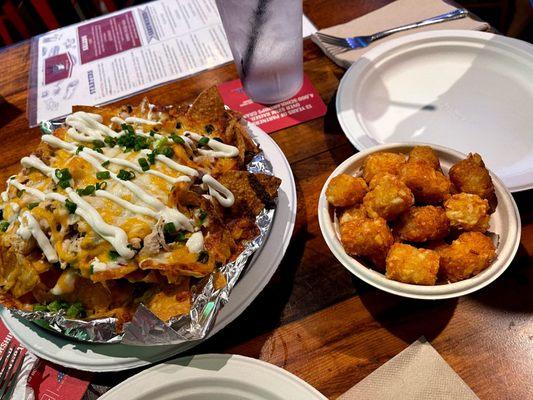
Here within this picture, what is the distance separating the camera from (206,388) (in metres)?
0.91

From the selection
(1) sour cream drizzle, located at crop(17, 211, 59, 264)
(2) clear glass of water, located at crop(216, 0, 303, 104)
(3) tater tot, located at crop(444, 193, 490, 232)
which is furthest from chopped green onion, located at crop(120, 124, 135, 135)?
(3) tater tot, located at crop(444, 193, 490, 232)

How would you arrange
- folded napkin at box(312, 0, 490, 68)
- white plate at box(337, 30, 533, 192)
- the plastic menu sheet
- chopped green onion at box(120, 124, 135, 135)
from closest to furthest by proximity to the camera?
chopped green onion at box(120, 124, 135, 135) → white plate at box(337, 30, 533, 192) → folded napkin at box(312, 0, 490, 68) → the plastic menu sheet

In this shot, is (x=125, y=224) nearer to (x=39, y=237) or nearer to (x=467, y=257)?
(x=39, y=237)

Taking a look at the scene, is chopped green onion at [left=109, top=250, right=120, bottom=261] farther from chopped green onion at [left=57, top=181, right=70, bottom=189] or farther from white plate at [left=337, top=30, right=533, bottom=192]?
white plate at [left=337, top=30, right=533, bottom=192]

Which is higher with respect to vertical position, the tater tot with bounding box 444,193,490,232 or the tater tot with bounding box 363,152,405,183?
the tater tot with bounding box 363,152,405,183

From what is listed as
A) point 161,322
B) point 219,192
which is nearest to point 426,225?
point 219,192

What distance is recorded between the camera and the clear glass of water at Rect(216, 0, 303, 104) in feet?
4.07

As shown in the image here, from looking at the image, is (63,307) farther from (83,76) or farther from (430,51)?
(430,51)

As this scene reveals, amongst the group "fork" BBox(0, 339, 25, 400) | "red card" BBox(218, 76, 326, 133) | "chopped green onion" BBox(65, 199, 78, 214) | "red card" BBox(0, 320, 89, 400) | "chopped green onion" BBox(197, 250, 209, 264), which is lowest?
"red card" BBox(0, 320, 89, 400)

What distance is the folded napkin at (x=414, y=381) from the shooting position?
0.87 m

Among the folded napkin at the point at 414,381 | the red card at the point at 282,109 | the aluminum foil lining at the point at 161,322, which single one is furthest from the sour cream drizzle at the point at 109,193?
the folded napkin at the point at 414,381

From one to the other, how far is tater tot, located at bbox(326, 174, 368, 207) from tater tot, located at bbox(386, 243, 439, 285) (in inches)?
6.6

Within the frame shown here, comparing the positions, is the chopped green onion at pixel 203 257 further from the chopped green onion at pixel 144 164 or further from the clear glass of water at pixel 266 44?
the clear glass of water at pixel 266 44

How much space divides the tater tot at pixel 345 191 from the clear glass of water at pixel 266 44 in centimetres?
60
